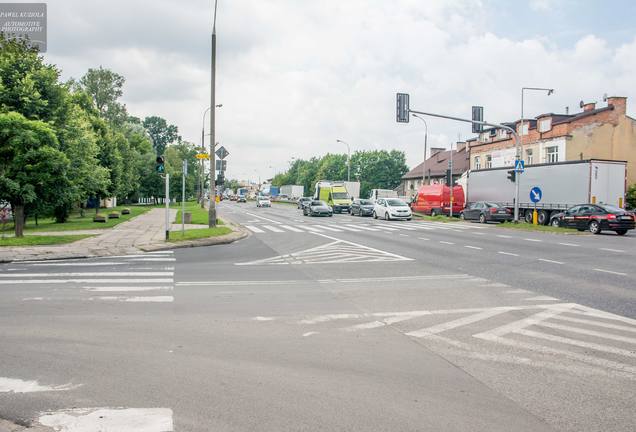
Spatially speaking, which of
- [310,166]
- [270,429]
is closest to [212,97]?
[270,429]

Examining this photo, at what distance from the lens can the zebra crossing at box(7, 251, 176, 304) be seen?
8336 millimetres

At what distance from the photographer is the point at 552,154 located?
4834 centimetres

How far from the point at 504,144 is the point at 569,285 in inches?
1917

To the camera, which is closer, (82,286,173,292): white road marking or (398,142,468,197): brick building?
→ (82,286,173,292): white road marking

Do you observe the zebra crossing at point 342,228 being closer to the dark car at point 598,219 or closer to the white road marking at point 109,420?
the dark car at point 598,219

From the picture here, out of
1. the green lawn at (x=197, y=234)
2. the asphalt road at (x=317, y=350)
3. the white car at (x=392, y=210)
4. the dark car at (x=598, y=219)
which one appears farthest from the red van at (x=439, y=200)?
the asphalt road at (x=317, y=350)

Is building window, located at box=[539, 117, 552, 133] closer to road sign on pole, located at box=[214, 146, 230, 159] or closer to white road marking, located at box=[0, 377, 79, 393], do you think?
road sign on pole, located at box=[214, 146, 230, 159]

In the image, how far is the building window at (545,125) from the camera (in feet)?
160

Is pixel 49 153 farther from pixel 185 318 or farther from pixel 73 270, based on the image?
pixel 185 318

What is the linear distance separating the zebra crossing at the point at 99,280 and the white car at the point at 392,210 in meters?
25.0

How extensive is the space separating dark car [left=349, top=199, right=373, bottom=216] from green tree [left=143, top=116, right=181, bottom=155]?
241 feet

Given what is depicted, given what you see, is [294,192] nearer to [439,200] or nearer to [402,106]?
[439,200]

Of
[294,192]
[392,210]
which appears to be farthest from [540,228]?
[294,192]

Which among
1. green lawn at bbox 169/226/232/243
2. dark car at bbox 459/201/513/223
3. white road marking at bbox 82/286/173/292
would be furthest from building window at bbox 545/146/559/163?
white road marking at bbox 82/286/173/292
